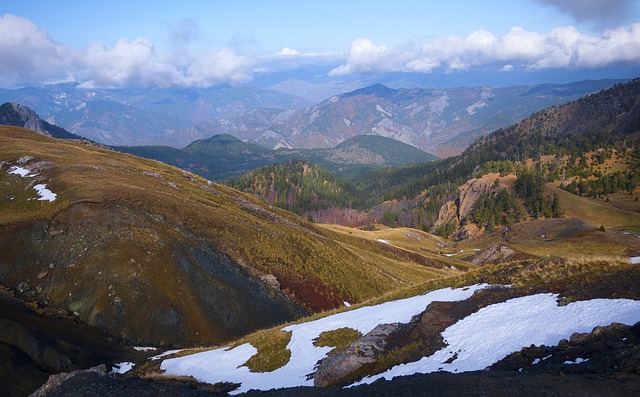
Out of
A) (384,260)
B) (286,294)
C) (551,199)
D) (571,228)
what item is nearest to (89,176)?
(286,294)

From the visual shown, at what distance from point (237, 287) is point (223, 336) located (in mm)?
9440

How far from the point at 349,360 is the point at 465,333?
6233 mm

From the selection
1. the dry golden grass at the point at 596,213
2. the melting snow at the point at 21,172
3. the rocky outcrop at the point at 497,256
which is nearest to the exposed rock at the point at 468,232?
the dry golden grass at the point at 596,213

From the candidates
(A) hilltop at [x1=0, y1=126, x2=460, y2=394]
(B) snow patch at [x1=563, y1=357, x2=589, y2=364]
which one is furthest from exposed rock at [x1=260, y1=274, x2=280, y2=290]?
(B) snow patch at [x1=563, y1=357, x2=589, y2=364]

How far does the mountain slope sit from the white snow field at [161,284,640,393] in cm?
1955

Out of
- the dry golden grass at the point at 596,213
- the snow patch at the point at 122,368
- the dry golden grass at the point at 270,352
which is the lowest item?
the dry golden grass at the point at 596,213

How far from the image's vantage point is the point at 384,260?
315 ft

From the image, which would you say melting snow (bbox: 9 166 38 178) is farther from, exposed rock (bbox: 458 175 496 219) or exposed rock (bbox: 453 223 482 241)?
exposed rock (bbox: 458 175 496 219)

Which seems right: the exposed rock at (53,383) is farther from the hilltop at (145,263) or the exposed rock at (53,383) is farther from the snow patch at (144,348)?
the snow patch at (144,348)

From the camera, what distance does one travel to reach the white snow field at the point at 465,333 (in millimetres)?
16984

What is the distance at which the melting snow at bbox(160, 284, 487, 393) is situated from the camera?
23.5 meters

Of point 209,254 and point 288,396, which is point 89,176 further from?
point 288,396

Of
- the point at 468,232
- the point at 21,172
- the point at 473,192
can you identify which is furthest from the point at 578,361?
the point at 473,192

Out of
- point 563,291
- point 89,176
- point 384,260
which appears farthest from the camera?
point 384,260
